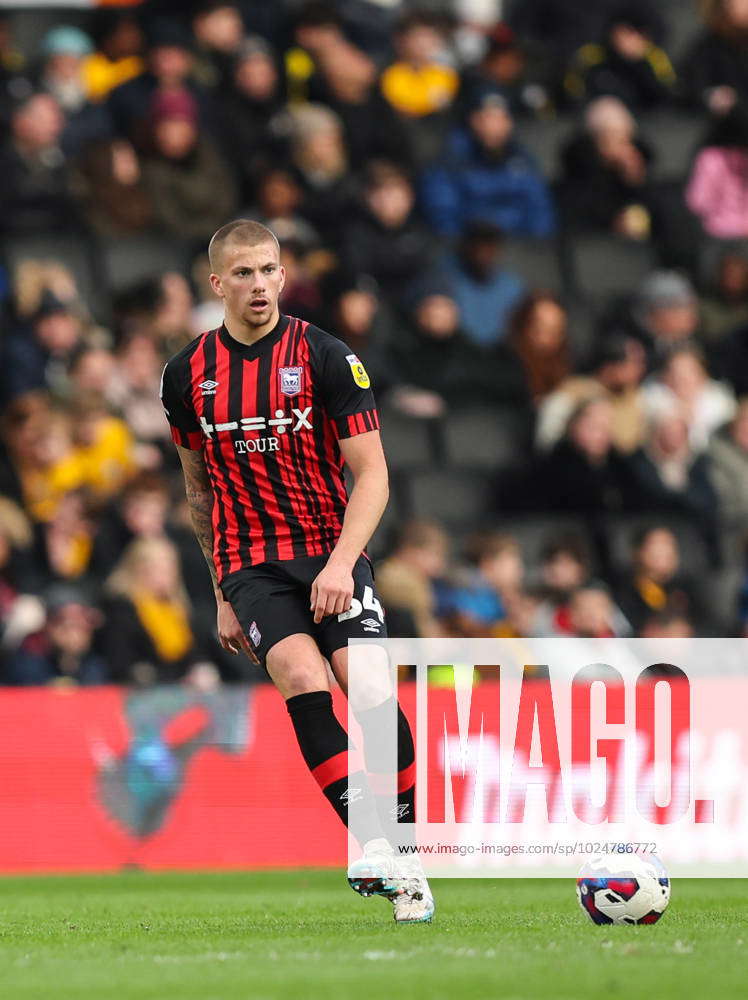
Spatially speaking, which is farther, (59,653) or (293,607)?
(59,653)

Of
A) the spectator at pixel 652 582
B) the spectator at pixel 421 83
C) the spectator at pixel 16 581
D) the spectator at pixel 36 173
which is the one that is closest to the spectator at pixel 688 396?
the spectator at pixel 652 582

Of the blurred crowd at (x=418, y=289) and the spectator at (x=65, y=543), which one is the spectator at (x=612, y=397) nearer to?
the blurred crowd at (x=418, y=289)

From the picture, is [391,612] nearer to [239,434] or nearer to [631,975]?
[239,434]

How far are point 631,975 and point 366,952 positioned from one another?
0.90 meters

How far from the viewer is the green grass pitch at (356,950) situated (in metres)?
5.04

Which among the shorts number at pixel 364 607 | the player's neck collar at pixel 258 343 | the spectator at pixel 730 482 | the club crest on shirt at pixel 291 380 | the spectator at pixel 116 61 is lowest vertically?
the spectator at pixel 730 482

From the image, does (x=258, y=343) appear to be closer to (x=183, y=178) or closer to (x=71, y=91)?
(x=183, y=178)

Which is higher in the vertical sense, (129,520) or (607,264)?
(607,264)

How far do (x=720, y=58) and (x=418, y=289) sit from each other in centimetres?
472

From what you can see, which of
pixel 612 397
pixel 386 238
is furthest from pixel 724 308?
pixel 386 238

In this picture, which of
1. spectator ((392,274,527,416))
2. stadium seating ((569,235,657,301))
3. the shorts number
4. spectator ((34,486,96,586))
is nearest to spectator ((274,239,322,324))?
spectator ((392,274,527,416))

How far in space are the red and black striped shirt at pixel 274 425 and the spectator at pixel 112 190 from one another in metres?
7.85

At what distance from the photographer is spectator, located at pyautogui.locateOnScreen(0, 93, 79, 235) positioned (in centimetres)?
1398

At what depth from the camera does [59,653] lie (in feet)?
38.2
